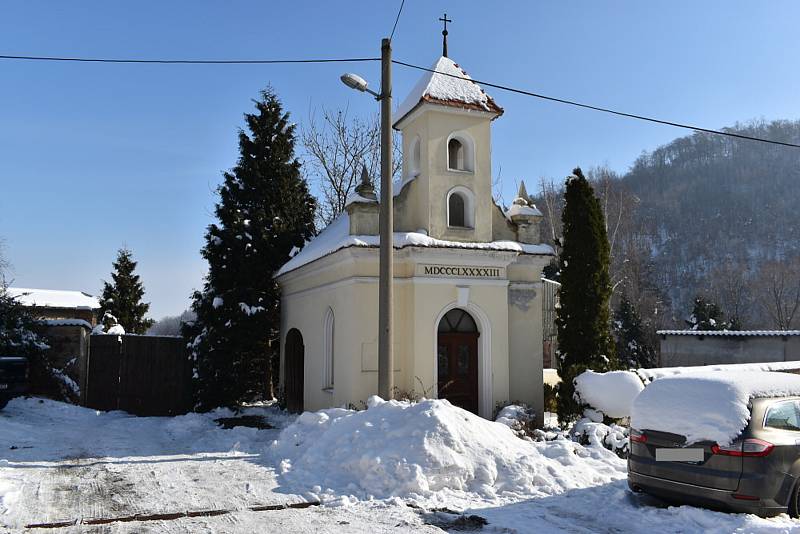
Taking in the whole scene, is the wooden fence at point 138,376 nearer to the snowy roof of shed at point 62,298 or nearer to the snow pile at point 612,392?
the snow pile at point 612,392

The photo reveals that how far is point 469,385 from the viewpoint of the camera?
14.7m

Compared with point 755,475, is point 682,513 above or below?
below

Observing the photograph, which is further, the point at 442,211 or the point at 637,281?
the point at 637,281

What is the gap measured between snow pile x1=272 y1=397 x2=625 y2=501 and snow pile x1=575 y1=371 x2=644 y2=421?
1.98 meters

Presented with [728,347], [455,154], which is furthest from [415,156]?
[728,347]

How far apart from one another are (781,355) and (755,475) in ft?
66.5

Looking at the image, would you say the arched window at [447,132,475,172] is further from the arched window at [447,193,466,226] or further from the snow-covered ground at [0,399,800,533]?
the snow-covered ground at [0,399,800,533]

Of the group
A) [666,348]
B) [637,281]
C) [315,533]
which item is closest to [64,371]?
[315,533]

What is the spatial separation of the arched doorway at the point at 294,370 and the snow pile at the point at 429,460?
7180 mm

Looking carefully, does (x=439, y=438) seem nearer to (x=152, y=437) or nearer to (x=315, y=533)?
(x=315, y=533)

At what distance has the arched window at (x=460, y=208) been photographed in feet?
49.7

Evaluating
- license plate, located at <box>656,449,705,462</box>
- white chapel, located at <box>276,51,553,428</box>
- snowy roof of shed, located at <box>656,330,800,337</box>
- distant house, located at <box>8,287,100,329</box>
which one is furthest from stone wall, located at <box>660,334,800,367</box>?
distant house, located at <box>8,287,100,329</box>

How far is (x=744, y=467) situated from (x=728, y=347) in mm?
21162

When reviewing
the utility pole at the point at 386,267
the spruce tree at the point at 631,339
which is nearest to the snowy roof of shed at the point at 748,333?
the spruce tree at the point at 631,339
